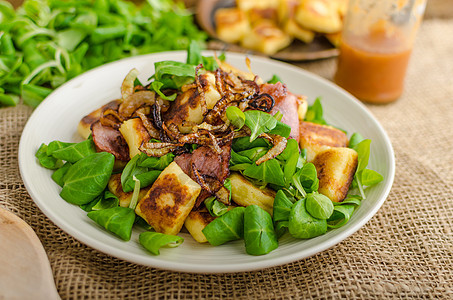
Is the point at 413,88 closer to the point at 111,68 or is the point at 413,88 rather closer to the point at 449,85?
the point at 449,85

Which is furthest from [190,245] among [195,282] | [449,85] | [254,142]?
[449,85]

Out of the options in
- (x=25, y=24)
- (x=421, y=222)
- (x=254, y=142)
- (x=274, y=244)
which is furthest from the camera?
(x=25, y=24)

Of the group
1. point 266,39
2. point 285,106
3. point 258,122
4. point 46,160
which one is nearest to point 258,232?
point 258,122

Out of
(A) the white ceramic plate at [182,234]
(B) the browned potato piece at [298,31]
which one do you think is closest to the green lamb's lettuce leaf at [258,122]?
(A) the white ceramic plate at [182,234]

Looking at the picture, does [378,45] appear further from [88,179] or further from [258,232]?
[88,179]

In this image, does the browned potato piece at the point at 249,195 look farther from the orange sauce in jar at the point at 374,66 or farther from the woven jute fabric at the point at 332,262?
the orange sauce in jar at the point at 374,66

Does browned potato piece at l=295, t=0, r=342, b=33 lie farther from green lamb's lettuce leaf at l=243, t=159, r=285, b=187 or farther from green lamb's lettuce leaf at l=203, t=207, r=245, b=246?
green lamb's lettuce leaf at l=203, t=207, r=245, b=246
